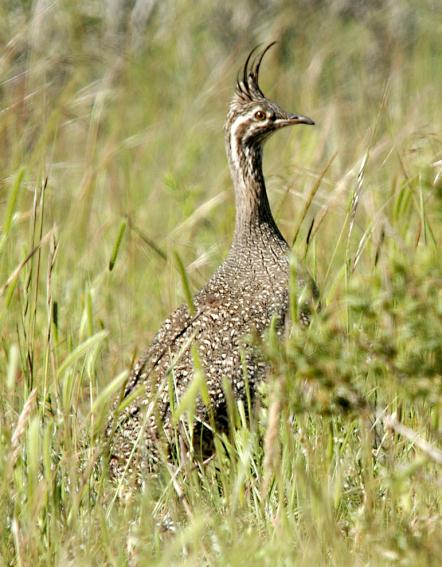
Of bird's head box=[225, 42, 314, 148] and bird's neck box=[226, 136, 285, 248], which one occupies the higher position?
bird's head box=[225, 42, 314, 148]

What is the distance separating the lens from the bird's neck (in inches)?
200

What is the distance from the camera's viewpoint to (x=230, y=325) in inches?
179

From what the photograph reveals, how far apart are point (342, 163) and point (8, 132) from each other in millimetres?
2220

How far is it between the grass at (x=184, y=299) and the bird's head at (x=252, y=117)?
300 mm

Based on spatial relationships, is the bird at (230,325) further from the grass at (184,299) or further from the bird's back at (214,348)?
the grass at (184,299)

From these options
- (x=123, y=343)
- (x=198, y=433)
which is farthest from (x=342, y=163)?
(x=198, y=433)

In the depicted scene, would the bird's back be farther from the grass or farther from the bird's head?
the bird's head

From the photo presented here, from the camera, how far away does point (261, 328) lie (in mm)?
4539

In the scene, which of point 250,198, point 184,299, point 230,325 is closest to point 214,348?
point 230,325

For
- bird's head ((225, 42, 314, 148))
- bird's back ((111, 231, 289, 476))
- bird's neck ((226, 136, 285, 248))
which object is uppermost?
bird's head ((225, 42, 314, 148))

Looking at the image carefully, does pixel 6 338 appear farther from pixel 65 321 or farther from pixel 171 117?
pixel 171 117

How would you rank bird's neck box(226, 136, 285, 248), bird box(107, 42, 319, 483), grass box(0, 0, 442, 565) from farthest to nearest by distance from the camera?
1. bird's neck box(226, 136, 285, 248)
2. bird box(107, 42, 319, 483)
3. grass box(0, 0, 442, 565)

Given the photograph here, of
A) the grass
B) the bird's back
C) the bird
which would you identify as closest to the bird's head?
the bird

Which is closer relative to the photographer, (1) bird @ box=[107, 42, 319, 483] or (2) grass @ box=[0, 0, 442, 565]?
(2) grass @ box=[0, 0, 442, 565]
